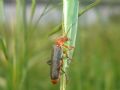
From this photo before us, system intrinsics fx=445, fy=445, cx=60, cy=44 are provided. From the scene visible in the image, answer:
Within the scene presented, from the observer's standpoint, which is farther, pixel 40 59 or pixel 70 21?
pixel 40 59

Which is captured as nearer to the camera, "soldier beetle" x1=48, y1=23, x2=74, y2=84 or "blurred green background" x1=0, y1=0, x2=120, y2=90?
"soldier beetle" x1=48, y1=23, x2=74, y2=84

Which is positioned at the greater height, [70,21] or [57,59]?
[70,21]

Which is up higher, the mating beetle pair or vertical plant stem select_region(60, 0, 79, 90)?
vertical plant stem select_region(60, 0, 79, 90)

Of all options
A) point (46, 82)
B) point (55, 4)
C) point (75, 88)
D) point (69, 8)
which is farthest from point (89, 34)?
point (69, 8)

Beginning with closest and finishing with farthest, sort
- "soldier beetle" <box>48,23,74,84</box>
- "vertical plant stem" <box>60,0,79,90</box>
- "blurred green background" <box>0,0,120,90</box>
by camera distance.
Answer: "vertical plant stem" <box>60,0,79,90</box> < "soldier beetle" <box>48,23,74,84</box> < "blurred green background" <box>0,0,120,90</box>

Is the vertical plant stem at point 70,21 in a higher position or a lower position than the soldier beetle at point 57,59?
higher

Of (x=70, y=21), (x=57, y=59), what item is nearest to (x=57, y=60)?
(x=57, y=59)

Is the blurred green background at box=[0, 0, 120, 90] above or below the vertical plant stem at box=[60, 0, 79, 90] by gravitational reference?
below

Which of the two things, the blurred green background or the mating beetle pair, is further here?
the blurred green background

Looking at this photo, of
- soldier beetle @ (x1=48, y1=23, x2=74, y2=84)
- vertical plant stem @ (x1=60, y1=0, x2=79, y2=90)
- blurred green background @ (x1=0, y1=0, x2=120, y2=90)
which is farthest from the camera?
blurred green background @ (x1=0, y1=0, x2=120, y2=90)

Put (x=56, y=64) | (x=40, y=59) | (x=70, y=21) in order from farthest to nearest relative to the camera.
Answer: (x=40, y=59) → (x=56, y=64) → (x=70, y=21)

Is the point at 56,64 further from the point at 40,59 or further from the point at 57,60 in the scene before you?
the point at 40,59
